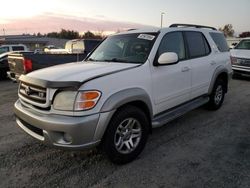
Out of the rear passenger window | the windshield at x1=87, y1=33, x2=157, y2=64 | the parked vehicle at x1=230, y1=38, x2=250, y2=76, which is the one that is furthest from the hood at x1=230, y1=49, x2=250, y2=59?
the windshield at x1=87, y1=33, x2=157, y2=64

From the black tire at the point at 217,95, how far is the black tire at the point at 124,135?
8.70 ft

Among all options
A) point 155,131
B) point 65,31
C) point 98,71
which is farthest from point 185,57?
point 65,31

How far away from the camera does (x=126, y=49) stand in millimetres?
4262

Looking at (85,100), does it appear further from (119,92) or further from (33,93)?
(33,93)

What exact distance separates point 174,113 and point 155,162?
106cm

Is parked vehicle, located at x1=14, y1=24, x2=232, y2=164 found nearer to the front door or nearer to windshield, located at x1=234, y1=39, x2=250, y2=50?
the front door

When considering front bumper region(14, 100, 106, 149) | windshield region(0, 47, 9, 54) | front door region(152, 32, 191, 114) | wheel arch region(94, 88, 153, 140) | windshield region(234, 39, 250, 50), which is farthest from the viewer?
windshield region(0, 47, 9, 54)

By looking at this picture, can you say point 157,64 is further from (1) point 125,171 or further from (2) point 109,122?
(1) point 125,171

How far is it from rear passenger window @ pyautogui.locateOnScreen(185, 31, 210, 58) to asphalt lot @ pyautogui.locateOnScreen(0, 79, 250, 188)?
145 cm

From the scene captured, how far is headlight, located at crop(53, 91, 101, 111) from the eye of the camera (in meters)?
2.91

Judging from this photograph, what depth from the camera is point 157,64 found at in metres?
3.82

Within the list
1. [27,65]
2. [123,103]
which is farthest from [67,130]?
[27,65]

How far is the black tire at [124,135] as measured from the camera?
3.17 metres

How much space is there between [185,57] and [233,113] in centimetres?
217
